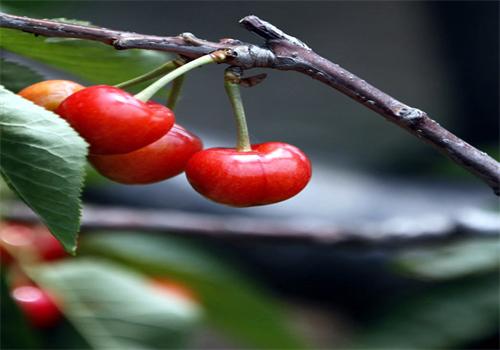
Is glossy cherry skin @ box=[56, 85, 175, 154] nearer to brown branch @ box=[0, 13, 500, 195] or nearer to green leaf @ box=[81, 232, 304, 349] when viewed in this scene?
brown branch @ box=[0, 13, 500, 195]

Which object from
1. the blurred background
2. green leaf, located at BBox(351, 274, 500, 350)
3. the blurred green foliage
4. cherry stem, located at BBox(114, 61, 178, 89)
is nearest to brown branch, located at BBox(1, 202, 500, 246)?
the blurred background

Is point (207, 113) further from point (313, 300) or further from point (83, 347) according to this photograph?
point (83, 347)

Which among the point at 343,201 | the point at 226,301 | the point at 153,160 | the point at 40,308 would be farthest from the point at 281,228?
the point at 343,201

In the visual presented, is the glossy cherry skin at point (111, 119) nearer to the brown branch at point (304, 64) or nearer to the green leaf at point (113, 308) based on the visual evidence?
the brown branch at point (304, 64)

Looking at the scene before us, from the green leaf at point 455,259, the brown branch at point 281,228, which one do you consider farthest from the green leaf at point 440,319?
the brown branch at point 281,228

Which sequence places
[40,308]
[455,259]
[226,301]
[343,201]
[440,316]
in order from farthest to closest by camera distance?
[343,201] → [440,316] → [455,259] → [226,301] → [40,308]

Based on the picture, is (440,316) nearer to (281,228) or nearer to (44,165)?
(281,228)
